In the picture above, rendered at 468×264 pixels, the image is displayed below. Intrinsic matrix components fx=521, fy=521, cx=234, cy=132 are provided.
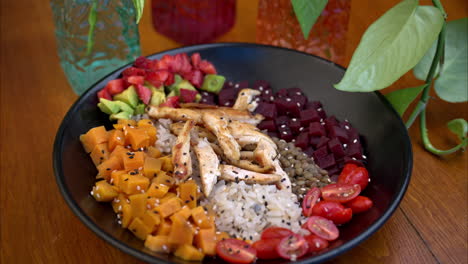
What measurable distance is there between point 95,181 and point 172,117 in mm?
341

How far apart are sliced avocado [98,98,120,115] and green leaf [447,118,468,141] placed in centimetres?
116

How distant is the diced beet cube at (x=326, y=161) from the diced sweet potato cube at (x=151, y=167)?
0.50 meters

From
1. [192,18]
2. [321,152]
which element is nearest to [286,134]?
[321,152]

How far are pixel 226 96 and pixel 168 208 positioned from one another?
67cm

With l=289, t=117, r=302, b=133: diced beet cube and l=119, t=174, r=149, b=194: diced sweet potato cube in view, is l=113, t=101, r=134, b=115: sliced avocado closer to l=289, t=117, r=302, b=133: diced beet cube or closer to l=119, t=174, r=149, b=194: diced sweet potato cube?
l=119, t=174, r=149, b=194: diced sweet potato cube

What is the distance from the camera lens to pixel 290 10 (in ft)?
6.41

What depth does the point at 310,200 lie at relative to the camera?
1.44 meters

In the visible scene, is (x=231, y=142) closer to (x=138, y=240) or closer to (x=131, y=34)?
(x=138, y=240)

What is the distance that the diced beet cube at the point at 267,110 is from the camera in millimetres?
1761

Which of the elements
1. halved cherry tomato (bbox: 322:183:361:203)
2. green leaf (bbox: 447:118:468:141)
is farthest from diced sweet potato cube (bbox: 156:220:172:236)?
green leaf (bbox: 447:118:468:141)

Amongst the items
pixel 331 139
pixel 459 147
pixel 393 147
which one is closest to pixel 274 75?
pixel 331 139

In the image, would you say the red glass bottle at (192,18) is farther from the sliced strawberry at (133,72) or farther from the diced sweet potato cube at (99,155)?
the diced sweet potato cube at (99,155)

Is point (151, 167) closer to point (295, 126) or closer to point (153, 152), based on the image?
point (153, 152)

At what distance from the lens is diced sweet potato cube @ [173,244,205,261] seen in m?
1.22
